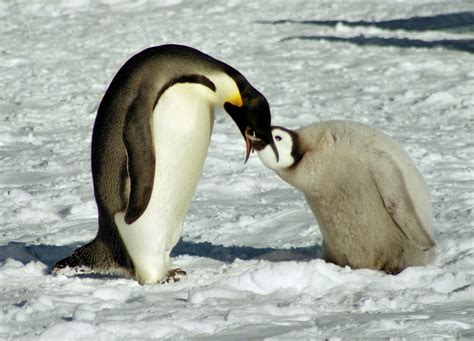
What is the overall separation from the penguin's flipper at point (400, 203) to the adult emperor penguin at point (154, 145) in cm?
42

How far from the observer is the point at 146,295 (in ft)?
12.8

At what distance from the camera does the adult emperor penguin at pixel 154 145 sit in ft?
13.3

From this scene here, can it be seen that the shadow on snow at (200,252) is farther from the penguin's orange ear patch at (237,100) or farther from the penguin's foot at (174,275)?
the penguin's orange ear patch at (237,100)

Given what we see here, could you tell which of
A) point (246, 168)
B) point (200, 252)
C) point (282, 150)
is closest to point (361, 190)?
point (282, 150)

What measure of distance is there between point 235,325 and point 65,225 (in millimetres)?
2175

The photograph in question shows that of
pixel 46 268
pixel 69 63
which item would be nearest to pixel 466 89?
pixel 69 63

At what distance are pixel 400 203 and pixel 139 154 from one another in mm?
915

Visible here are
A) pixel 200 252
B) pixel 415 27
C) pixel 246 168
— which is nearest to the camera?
pixel 200 252

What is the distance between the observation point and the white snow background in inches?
136

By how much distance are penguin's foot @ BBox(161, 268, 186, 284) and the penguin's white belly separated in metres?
0.03

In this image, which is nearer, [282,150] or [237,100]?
[237,100]

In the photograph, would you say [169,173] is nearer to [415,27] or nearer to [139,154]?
[139,154]

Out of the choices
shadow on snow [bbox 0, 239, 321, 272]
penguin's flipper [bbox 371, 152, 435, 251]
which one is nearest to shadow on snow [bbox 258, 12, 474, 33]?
shadow on snow [bbox 0, 239, 321, 272]

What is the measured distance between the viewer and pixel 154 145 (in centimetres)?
409
